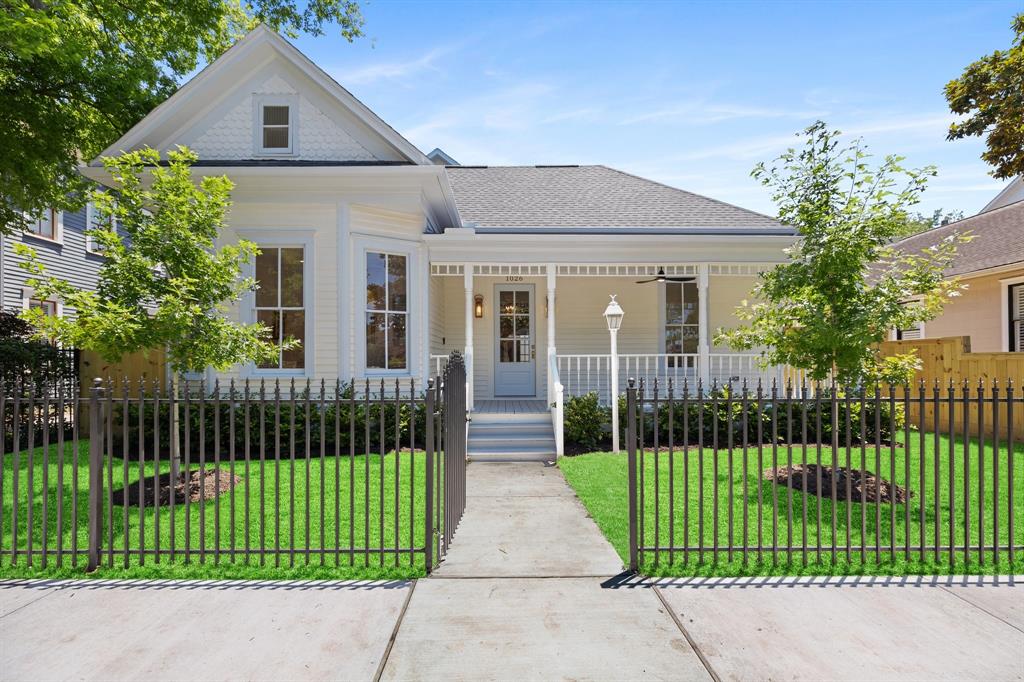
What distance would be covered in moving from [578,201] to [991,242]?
11.8 metres

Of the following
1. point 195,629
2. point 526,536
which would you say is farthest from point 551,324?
point 195,629

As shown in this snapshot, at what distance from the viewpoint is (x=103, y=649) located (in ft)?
11.9

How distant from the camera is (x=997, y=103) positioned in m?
9.28

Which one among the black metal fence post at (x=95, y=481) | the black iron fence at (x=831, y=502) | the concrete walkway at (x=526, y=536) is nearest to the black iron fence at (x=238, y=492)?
the black metal fence post at (x=95, y=481)

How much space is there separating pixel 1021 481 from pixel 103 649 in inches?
379

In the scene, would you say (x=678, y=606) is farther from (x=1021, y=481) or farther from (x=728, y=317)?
(x=728, y=317)

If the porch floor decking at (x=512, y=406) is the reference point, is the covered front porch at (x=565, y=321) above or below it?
above

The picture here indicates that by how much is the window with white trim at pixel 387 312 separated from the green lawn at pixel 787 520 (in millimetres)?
3623

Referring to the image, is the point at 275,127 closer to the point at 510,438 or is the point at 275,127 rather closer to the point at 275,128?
the point at 275,128

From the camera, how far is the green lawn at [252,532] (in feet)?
15.9

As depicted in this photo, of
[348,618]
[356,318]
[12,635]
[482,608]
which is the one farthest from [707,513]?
[356,318]

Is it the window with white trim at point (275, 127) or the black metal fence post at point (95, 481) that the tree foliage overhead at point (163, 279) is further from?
the window with white trim at point (275, 127)

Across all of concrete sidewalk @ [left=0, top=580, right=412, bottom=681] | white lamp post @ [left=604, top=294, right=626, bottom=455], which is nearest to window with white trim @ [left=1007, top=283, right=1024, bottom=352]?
white lamp post @ [left=604, top=294, right=626, bottom=455]

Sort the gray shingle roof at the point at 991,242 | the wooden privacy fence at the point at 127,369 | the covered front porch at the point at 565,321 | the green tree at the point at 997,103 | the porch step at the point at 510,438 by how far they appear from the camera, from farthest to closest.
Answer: the gray shingle roof at the point at 991,242, the covered front porch at the point at 565,321, the wooden privacy fence at the point at 127,369, the porch step at the point at 510,438, the green tree at the point at 997,103
